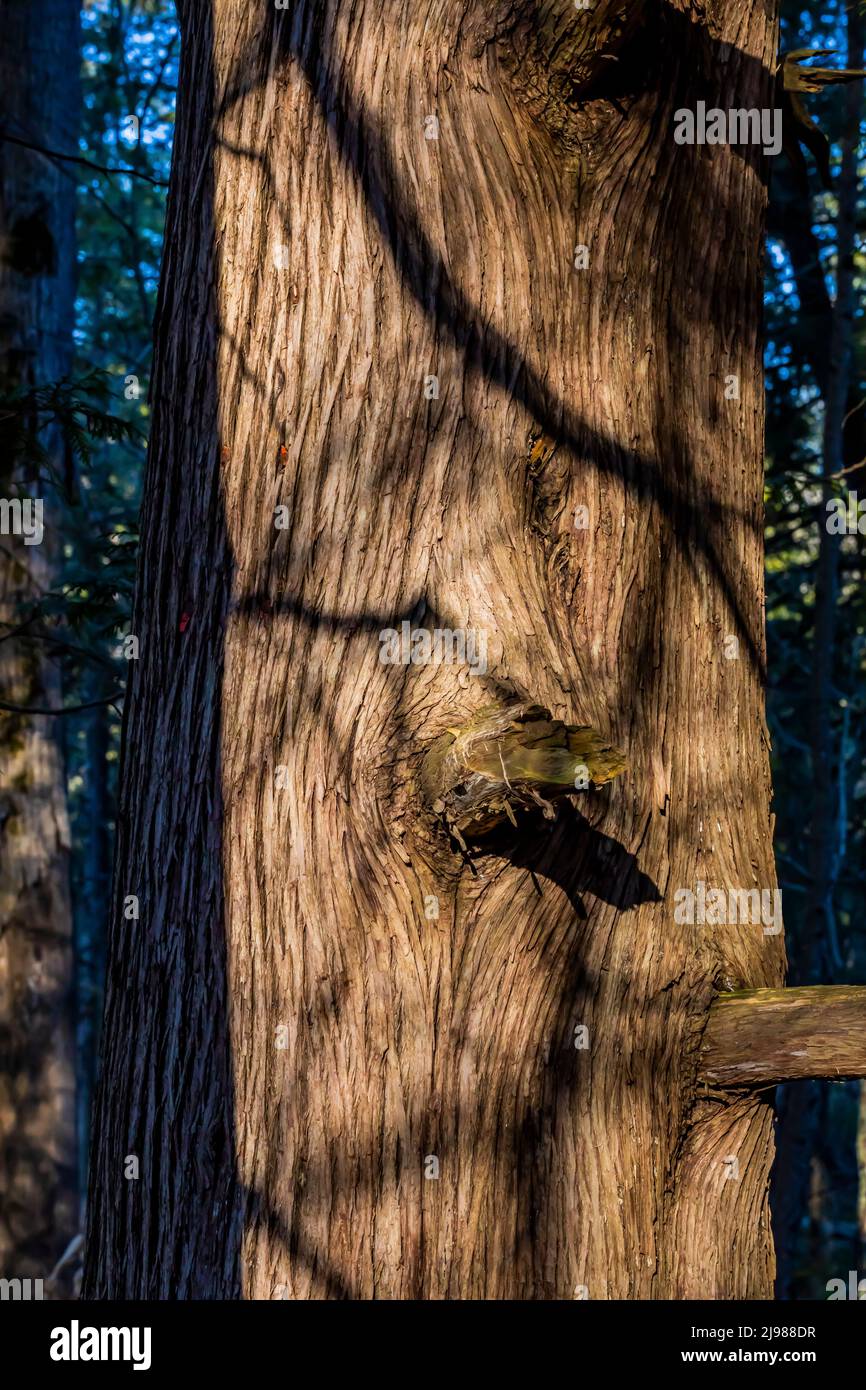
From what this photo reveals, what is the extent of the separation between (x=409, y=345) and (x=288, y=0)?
730 millimetres

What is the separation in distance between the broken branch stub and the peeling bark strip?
575 mm

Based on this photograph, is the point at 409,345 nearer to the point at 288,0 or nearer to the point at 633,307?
the point at 633,307

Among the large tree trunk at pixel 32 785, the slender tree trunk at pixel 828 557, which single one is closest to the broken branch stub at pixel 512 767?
the large tree trunk at pixel 32 785

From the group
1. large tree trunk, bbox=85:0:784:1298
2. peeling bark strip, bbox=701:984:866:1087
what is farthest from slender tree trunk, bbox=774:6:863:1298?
peeling bark strip, bbox=701:984:866:1087

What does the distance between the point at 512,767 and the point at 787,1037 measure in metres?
0.74

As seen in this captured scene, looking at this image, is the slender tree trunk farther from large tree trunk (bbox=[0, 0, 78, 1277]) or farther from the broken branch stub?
the broken branch stub

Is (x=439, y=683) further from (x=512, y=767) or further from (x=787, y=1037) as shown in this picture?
(x=787, y=1037)

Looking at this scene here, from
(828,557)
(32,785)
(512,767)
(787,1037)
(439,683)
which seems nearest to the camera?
(512,767)

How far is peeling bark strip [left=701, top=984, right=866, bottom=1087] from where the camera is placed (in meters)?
1.89

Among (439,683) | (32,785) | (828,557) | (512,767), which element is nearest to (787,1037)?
(512,767)

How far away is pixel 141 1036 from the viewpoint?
208cm

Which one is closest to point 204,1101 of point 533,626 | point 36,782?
point 533,626

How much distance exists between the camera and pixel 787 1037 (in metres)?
1.92

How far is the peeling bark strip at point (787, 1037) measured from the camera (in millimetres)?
1894
